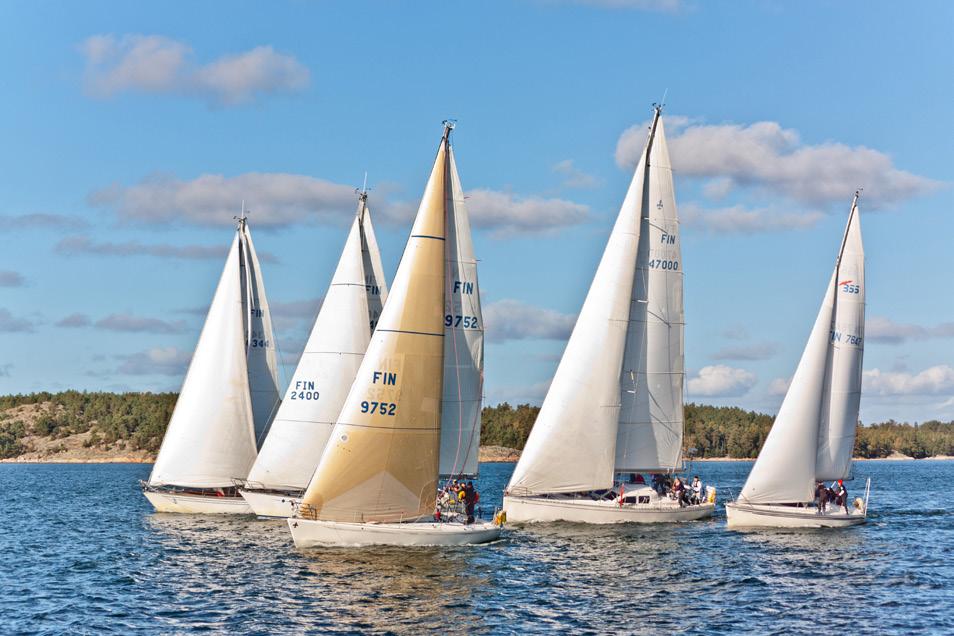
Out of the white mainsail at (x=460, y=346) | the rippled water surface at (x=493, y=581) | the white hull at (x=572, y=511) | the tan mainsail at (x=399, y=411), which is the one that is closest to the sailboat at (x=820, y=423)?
the rippled water surface at (x=493, y=581)

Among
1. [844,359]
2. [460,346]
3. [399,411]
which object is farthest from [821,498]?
[399,411]

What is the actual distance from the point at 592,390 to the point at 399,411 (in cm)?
1360

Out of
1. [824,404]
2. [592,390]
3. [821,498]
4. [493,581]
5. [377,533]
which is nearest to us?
[493,581]

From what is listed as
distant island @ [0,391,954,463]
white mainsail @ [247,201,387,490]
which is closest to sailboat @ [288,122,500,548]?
white mainsail @ [247,201,387,490]

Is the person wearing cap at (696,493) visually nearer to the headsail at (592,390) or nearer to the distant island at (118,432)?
the headsail at (592,390)

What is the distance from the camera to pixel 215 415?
184 ft

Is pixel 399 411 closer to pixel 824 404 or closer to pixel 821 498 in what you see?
pixel 821 498

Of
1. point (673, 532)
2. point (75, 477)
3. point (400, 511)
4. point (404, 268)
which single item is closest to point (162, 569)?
point (400, 511)

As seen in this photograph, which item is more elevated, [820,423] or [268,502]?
[820,423]

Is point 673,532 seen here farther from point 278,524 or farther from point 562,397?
point 278,524

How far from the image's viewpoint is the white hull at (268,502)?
53.1 m

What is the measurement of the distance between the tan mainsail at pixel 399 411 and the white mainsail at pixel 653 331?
14274 mm

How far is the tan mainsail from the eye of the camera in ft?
136

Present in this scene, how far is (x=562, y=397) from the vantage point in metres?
53.0
